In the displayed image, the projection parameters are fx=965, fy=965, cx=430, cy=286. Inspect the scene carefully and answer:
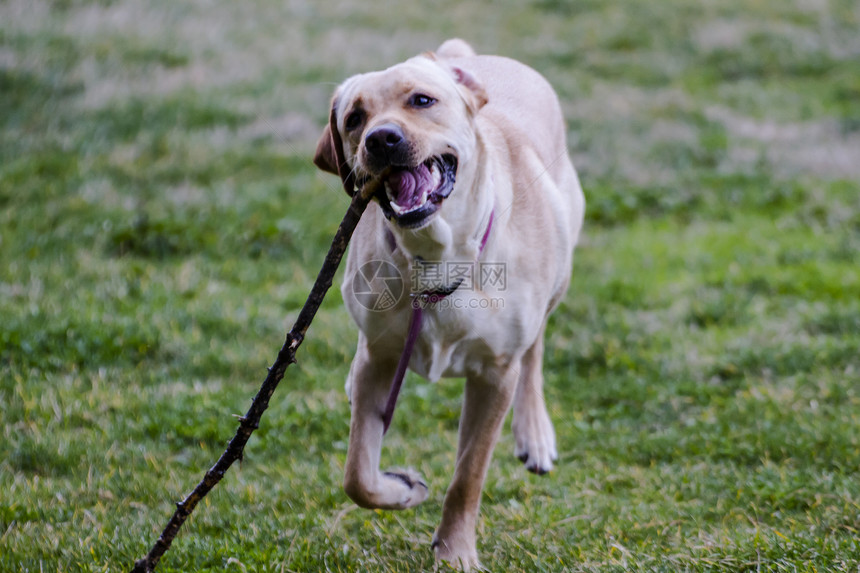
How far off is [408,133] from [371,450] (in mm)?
1331

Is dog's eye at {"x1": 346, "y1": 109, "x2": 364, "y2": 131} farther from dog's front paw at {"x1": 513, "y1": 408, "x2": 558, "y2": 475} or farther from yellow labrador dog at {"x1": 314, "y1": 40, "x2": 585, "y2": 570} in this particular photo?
dog's front paw at {"x1": 513, "y1": 408, "x2": 558, "y2": 475}

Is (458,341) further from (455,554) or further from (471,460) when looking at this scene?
(455,554)

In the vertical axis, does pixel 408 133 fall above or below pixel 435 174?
above

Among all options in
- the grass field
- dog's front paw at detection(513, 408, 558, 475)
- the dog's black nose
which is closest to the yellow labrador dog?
the dog's black nose

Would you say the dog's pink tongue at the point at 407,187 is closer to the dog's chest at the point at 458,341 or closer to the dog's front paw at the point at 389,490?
the dog's chest at the point at 458,341

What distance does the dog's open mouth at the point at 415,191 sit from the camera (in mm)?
3572

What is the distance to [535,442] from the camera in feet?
16.6

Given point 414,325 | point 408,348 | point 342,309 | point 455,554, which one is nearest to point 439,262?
point 414,325

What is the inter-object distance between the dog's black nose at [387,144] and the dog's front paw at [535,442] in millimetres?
2025

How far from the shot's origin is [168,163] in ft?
31.7

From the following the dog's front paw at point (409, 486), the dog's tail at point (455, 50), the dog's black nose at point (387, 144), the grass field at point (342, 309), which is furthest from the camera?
the dog's tail at point (455, 50)

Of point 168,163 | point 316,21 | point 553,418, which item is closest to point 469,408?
point 553,418

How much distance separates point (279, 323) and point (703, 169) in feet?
18.3

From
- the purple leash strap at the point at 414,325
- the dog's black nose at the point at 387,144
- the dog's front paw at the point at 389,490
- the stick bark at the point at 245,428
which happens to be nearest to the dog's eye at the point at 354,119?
the dog's black nose at the point at 387,144
